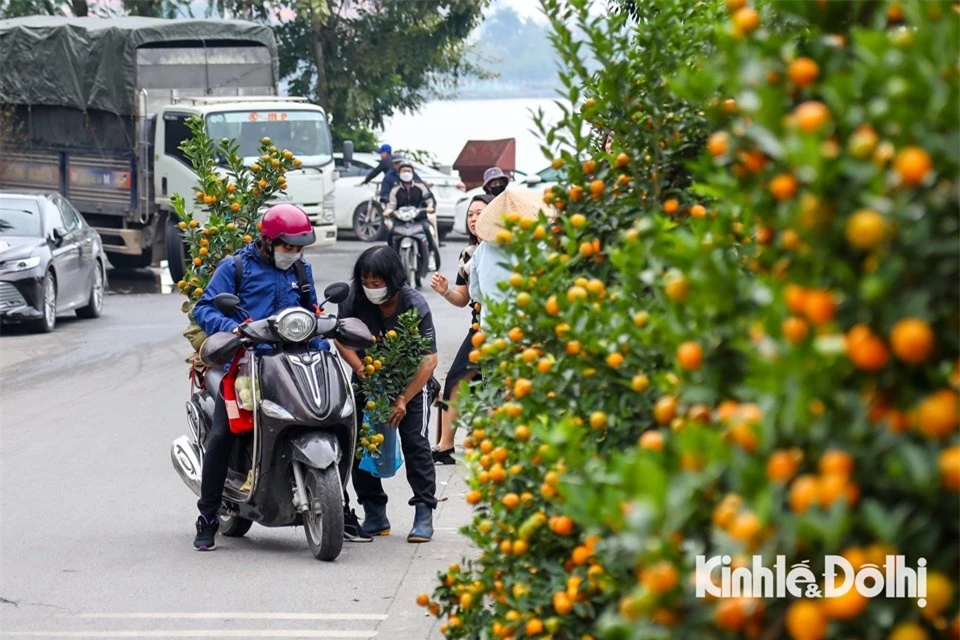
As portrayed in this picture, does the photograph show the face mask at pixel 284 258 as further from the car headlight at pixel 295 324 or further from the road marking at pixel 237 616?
the road marking at pixel 237 616

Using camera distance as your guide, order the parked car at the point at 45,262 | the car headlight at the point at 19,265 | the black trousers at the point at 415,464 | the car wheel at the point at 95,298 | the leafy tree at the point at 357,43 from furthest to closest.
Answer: the leafy tree at the point at 357,43
the car wheel at the point at 95,298
the parked car at the point at 45,262
the car headlight at the point at 19,265
the black trousers at the point at 415,464

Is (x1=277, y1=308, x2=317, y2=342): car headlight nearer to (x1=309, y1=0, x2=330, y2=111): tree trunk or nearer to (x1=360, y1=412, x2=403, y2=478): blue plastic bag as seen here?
(x1=360, y1=412, x2=403, y2=478): blue plastic bag

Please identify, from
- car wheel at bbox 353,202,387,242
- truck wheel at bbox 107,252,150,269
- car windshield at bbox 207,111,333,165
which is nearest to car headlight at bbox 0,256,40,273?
car windshield at bbox 207,111,333,165

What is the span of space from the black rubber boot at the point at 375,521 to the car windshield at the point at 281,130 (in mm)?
15832

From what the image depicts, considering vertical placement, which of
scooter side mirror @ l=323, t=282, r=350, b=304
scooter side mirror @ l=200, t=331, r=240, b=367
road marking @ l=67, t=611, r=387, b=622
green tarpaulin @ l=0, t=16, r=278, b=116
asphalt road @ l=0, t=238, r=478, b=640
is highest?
green tarpaulin @ l=0, t=16, r=278, b=116

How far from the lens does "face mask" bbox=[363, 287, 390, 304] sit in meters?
8.33

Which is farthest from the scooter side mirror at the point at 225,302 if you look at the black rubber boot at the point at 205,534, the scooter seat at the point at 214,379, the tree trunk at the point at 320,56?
the tree trunk at the point at 320,56

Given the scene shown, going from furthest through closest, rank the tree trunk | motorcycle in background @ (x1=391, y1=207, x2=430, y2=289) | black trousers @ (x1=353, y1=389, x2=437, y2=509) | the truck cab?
1. the tree trunk
2. the truck cab
3. motorcycle in background @ (x1=391, y1=207, x2=430, y2=289)
4. black trousers @ (x1=353, y1=389, x2=437, y2=509)

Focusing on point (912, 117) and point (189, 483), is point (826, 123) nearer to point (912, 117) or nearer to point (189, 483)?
point (912, 117)

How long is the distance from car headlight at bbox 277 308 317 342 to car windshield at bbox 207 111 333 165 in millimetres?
16439

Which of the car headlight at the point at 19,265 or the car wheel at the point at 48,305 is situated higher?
the car headlight at the point at 19,265

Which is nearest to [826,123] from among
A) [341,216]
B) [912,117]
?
[912,117]

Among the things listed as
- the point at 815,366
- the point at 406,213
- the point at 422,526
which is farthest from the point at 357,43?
the point at 815,366

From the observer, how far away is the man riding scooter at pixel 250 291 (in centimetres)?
796
